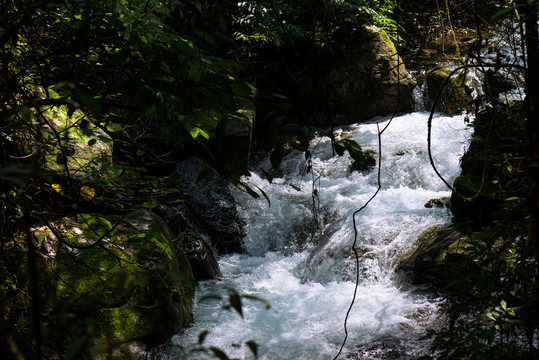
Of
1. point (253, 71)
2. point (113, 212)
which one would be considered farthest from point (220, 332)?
point (253, 71)

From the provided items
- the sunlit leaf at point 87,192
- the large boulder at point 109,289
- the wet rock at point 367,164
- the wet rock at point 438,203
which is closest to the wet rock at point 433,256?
the wet rock at point 438,203

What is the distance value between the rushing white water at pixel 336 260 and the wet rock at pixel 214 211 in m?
0.23

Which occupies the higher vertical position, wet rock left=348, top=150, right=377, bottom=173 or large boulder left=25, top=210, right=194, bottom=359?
wet rock left=348, top=150, right=377, bottom=173

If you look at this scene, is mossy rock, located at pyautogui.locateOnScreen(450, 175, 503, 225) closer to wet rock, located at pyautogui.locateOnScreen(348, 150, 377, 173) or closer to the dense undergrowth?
the dense undergrowth

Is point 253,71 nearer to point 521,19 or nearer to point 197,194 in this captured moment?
point 197,194

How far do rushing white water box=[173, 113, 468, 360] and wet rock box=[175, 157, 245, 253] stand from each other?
23 cm

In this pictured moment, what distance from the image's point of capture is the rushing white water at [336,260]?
4215 mm

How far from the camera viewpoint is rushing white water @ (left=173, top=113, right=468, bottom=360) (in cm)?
421

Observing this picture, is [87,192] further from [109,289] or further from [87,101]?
[87,101]

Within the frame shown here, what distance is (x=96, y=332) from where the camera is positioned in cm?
337

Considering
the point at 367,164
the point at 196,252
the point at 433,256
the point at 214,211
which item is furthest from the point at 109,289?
the point at 367,164

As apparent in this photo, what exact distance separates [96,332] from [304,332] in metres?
2.05

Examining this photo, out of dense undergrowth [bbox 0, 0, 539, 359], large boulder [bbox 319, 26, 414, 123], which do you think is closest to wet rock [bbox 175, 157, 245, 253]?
dense undergrowth [bbox 0, 0, 539, 359]

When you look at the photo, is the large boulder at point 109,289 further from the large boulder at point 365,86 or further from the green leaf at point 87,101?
the large boulder at point 365,86
